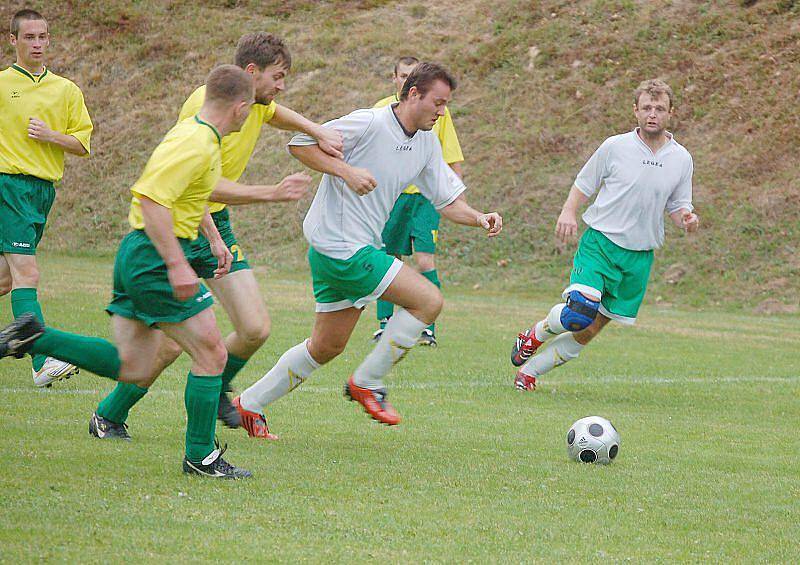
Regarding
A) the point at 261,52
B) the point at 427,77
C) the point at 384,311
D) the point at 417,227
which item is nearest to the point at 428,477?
the point at 427,77

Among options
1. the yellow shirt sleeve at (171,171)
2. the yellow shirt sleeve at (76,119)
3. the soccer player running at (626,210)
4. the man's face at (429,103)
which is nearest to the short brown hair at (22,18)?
the yellow shirt sleeve at (76,119)

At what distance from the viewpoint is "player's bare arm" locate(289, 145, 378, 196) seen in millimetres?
6094

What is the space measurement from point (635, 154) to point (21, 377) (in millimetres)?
4715

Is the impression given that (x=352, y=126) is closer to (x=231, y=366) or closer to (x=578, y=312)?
(x=231, y=366)

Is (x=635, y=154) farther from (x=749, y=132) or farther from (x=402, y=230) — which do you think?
(x=749, y=132)

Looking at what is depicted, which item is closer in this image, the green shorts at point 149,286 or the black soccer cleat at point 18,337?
the green shorts at point 149,286

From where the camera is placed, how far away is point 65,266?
A: 68.3 feet

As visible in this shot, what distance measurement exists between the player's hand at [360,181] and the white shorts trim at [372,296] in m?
0.43

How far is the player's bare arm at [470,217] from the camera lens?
6793 millimetres

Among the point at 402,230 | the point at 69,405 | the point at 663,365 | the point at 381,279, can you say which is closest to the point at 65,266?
the point at 402,230

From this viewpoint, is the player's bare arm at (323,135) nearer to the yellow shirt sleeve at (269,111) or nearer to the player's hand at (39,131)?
the yellow shirt sleeve at (269,111)

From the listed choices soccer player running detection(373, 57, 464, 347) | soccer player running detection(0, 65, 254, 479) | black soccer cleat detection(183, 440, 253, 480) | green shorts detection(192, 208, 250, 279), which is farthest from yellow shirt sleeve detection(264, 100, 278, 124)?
soccer player running detection(373, 57, 464, 347)

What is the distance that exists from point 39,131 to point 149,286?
3371 mm

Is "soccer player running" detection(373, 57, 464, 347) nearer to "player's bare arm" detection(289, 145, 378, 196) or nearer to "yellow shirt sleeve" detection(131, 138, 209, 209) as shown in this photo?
"player's bare arm" detection(289, 145, 378, 196)
